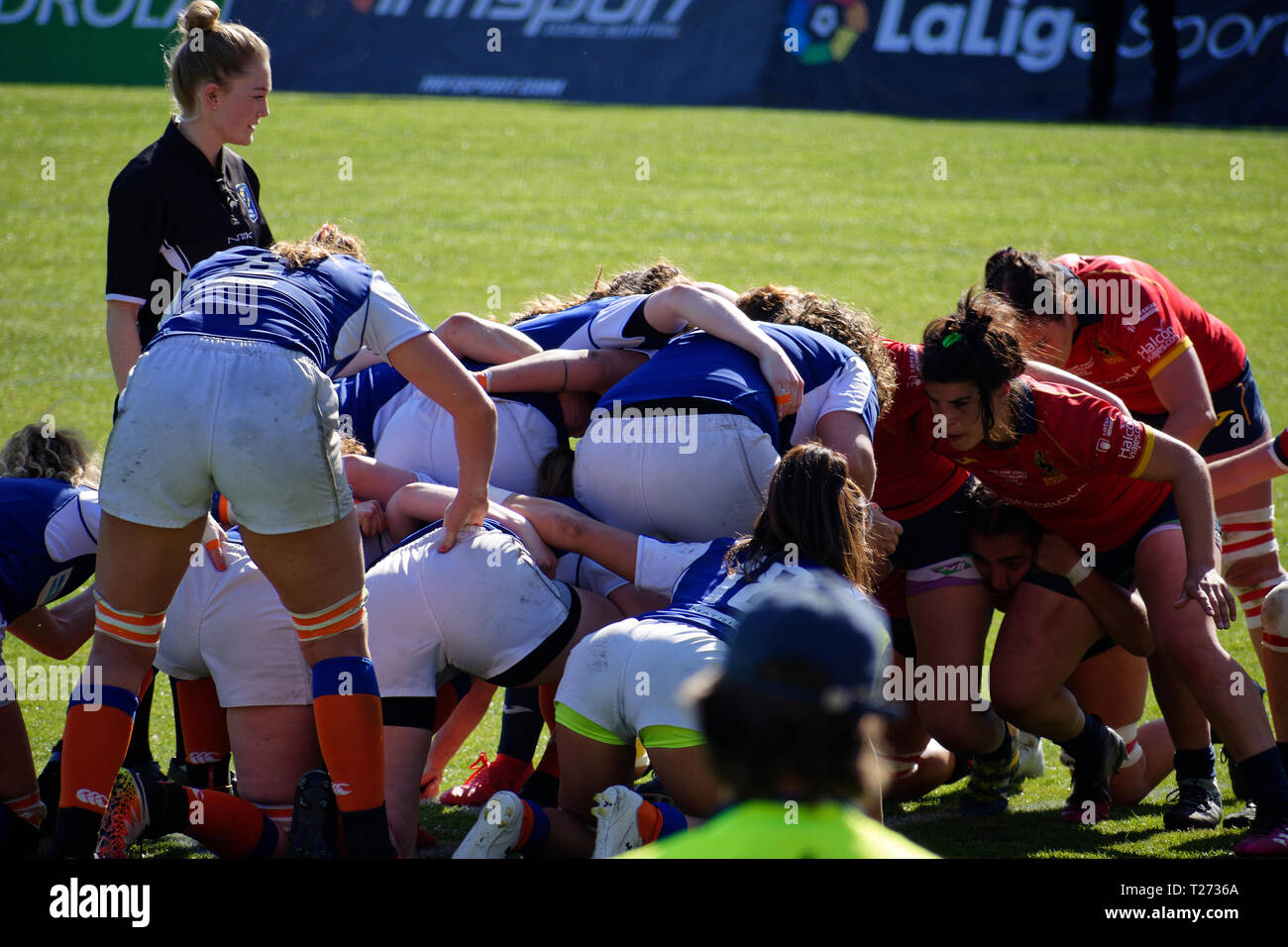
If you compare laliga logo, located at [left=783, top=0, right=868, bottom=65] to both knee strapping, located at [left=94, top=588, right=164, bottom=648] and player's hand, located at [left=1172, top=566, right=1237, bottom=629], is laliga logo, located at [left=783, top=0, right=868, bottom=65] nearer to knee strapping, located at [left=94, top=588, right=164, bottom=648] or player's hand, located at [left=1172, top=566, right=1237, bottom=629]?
player's hand, located at [left=1172, top=566, right=1237, bottom=629]

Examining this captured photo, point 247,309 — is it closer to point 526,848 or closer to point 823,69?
point 526,848

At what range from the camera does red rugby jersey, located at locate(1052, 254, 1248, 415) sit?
15.5 feet

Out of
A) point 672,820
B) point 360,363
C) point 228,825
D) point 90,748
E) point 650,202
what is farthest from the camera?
point 650,202

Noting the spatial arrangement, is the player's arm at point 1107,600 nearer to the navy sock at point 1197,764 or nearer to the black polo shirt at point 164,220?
the navy sock at point 1197,764

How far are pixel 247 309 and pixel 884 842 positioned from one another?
2.00 m

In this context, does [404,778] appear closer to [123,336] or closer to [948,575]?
[123,336]

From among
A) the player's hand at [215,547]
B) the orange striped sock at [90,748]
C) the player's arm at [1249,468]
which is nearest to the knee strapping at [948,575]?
the player's arm at [1249,468]

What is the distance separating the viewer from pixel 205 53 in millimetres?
4176

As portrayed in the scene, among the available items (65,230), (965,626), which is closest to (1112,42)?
(65,230)

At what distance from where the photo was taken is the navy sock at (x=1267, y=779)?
12.3ft

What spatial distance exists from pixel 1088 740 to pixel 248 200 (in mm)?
3177

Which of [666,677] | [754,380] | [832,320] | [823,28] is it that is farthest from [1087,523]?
[823,28]

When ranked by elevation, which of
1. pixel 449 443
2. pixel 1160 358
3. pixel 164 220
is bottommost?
pixel 449 443

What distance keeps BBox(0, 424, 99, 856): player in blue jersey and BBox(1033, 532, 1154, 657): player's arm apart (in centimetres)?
283
